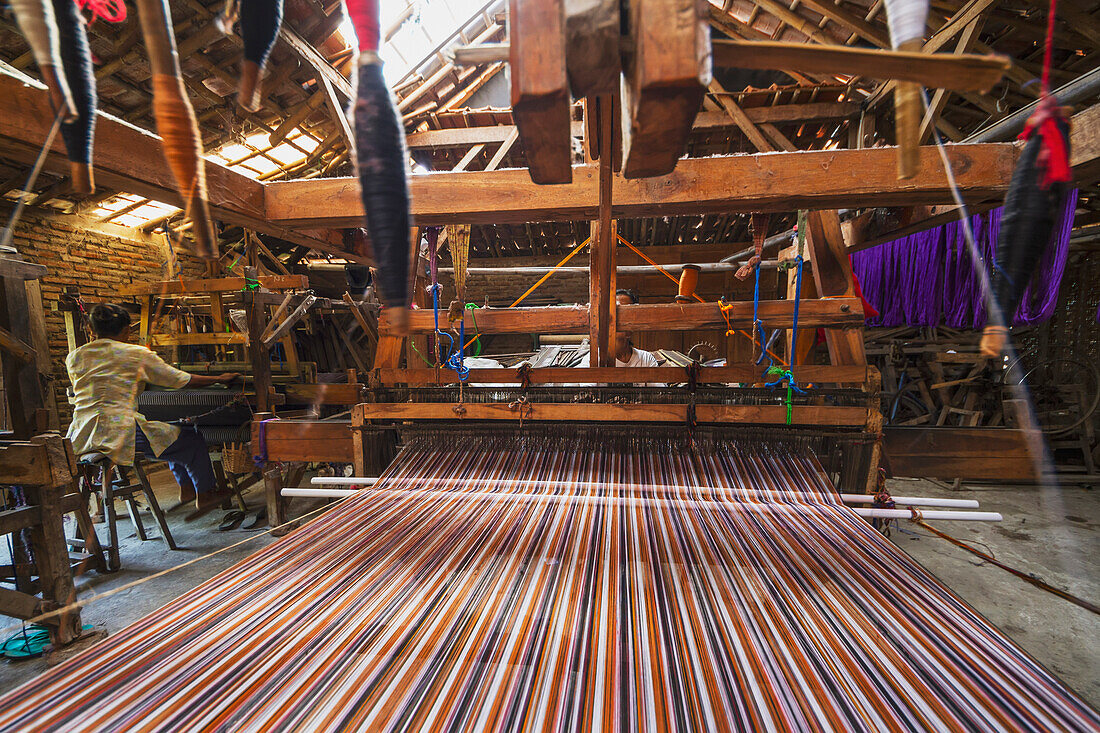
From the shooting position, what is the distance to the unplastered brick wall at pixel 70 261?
6.52 metres

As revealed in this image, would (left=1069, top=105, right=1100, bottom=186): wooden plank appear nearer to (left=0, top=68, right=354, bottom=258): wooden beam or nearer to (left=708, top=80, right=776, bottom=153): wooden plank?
(left=0, top=68, right=354, bottom=258): wooden beam

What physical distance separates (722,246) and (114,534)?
9.16 m

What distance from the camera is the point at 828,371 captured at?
6.46 feet

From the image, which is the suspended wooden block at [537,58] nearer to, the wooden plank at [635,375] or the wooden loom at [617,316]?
the wooden loom at [617,316]

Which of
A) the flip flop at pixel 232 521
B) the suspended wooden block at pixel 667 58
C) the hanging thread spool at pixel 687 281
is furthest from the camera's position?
the flip flop at pixel 232 521

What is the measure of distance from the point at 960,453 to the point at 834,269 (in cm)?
104

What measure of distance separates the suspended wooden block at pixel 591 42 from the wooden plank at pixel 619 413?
5.00ft

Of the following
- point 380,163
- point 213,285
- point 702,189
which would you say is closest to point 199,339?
point 213,285

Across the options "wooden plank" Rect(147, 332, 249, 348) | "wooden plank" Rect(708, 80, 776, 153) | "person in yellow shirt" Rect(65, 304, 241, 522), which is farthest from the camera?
"wooden plank" Rect(708, 80, 776, 153)

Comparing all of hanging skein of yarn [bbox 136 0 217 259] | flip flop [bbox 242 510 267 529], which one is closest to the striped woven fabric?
hanging skein of yarn [bbox 136 0 217 259]

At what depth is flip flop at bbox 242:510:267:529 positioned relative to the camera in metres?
4.64

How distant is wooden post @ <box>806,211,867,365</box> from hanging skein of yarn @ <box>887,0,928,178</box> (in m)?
1.71

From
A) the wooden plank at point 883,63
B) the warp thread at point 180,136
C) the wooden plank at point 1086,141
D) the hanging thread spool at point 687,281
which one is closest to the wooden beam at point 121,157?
the warp thread at point 180,136

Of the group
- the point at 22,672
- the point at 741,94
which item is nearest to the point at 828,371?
the point at 741,94
